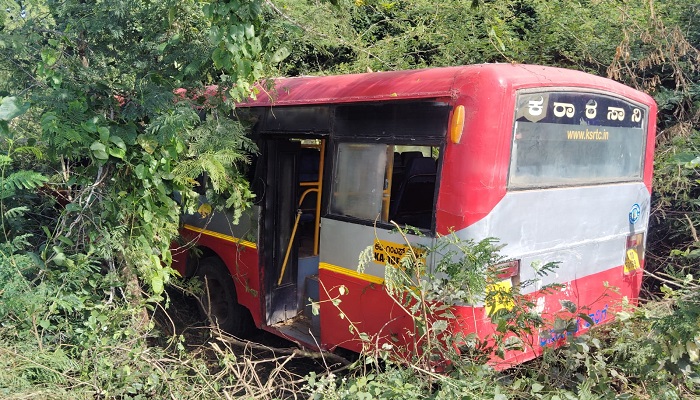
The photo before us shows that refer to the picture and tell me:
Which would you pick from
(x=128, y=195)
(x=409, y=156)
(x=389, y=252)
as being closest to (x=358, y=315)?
(x=389, y=252)

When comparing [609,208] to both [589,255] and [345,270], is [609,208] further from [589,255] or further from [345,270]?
[345,270]

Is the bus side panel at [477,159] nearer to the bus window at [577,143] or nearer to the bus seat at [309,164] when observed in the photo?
the bus window at [577,143]

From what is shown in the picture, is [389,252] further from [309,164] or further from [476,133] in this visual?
[309,164]

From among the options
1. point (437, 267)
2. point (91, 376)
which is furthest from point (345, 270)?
point (91, 376)

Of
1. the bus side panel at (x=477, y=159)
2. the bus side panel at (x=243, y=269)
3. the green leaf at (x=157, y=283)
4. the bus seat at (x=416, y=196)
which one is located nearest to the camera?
the bus side panel at (x=477, y=159)

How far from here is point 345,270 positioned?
15.6ft

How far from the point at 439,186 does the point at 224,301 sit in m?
3.32

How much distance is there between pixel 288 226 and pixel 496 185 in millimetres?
2462

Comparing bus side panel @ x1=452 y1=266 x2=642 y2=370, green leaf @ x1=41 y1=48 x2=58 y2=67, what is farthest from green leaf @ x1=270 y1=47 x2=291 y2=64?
bus side panel @ x1=452 y1=266 x2=642 y2=370

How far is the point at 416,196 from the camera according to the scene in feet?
17.5

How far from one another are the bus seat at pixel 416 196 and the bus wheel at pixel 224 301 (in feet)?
7.22

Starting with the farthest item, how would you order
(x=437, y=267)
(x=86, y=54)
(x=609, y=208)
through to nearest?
(x=609, y=208)
(x=86, y=54)
(x=437, y=267)

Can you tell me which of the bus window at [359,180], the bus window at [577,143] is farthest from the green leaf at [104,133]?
the bus window at [577,143]

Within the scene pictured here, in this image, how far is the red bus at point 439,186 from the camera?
13.3 feet
